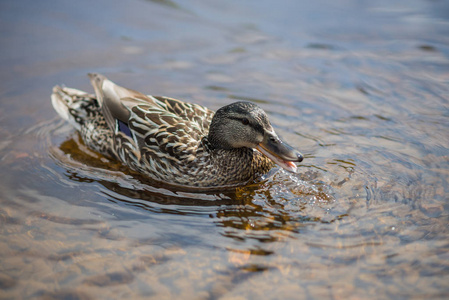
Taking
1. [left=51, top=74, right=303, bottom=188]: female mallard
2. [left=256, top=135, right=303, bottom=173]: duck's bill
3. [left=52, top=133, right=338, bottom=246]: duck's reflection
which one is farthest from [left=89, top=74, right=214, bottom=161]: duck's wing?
[left=256, top=135, right=303, bottom=173]: duck's bill

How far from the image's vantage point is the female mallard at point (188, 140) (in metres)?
6.11

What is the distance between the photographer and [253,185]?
255 inches

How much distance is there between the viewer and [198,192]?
6.37 m

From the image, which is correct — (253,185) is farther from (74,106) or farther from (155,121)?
(74,106)

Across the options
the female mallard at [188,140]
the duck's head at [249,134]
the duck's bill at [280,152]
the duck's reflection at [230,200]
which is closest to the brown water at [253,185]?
the duck's reflection at [230,200]

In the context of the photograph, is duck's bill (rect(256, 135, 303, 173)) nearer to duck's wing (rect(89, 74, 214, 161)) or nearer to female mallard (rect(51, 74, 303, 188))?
female mallard (rect(51, 74, 303, 188))

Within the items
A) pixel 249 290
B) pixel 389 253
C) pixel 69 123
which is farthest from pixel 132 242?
pixel 69 123

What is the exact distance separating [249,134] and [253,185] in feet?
2.37

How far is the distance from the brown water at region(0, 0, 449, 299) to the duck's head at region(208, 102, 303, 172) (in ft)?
1.78

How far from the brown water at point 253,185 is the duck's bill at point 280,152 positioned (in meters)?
0.41

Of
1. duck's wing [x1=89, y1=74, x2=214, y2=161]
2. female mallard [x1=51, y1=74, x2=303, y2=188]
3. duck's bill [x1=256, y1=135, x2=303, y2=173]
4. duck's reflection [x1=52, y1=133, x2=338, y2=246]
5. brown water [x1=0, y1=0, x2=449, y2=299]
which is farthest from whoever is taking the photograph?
duck's wing [x1=89, y1=74, x2=214, y2=161]

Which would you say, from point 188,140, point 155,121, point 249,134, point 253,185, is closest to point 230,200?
point 253,185

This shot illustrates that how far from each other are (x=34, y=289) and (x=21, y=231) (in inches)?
38.1

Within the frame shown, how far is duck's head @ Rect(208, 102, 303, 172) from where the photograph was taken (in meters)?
5.95
